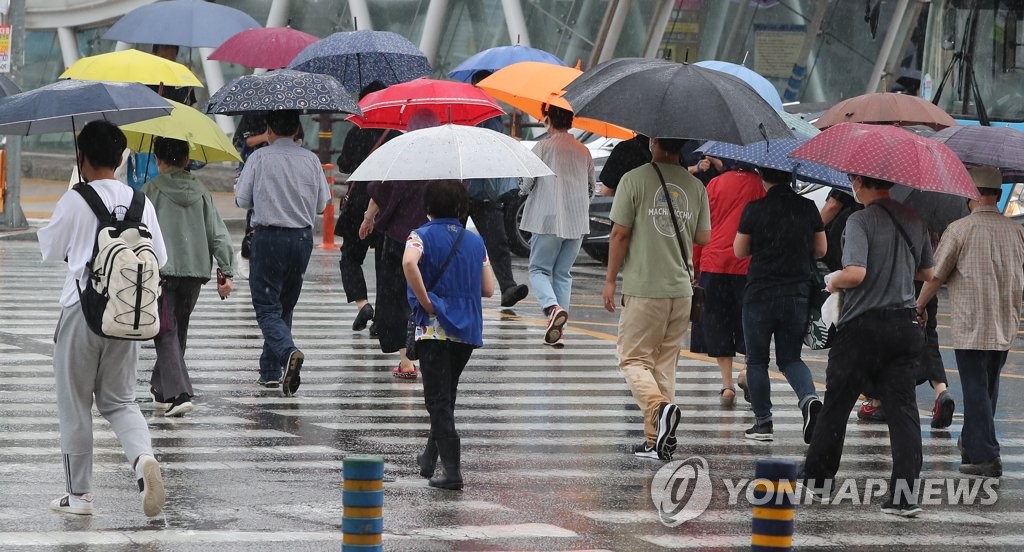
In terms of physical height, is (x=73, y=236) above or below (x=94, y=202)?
below

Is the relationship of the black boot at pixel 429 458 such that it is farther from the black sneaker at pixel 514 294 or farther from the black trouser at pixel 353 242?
the black sneaker at pixel 514 294

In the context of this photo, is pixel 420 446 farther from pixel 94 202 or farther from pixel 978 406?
pixel 978 406

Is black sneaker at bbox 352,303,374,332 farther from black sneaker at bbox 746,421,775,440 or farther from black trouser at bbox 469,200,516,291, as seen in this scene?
black sneaker at bbox 746,421,775,440

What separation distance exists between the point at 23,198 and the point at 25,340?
14.6m

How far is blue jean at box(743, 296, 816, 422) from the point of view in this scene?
9.83 m

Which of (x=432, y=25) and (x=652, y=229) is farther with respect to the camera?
(x=432, y=25)

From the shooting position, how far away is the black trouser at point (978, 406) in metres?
9.23

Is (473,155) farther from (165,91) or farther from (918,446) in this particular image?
(165,91)

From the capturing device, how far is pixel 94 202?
24.6 feet

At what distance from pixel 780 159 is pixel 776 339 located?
109 cm

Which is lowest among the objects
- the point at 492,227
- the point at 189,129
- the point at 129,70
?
the point at 492,227

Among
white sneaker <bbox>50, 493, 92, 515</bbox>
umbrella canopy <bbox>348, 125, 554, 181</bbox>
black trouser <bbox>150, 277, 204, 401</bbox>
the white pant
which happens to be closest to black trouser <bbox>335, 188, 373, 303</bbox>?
black trouser <bbox>150, 277, 204, 401</bbox>

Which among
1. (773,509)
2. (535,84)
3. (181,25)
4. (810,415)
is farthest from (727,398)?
(181,25)

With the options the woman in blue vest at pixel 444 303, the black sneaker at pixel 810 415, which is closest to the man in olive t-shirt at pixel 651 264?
the black sneaker at pixel 810 415
